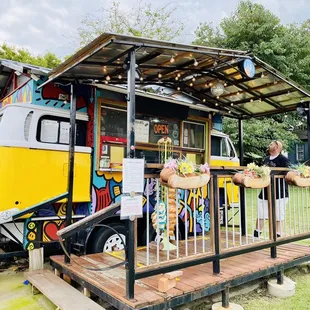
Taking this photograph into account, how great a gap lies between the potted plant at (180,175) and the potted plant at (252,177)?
64 cm

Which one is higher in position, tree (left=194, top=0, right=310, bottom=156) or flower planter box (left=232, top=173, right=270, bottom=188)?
tree (left=194, top=0, right=310, bottom=156)

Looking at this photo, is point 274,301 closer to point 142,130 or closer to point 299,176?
point 299,176

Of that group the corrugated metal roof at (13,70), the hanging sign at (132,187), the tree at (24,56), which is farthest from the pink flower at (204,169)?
the tree at (24,56)

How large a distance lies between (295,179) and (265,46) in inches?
405

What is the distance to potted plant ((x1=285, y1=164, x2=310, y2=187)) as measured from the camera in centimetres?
382

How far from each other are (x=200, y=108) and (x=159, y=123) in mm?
917

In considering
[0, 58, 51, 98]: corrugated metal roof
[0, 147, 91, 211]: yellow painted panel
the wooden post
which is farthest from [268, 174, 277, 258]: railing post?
[0, 58, 51, 98]: corrugated metal roof

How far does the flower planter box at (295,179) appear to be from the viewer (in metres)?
3.81

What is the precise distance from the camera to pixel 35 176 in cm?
358

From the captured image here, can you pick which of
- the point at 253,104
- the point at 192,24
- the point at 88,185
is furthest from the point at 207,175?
the point at 192,24

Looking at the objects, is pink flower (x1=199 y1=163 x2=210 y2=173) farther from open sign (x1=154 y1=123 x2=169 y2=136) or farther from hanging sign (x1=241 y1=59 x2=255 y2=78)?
open sign (x1=154 y1=123 x2=169 y2=136)

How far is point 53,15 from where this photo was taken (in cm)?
1845

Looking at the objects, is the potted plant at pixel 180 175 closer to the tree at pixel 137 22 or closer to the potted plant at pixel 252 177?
the potted plant at pixel 252 177

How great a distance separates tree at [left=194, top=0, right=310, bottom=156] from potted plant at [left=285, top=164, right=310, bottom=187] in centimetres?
852
